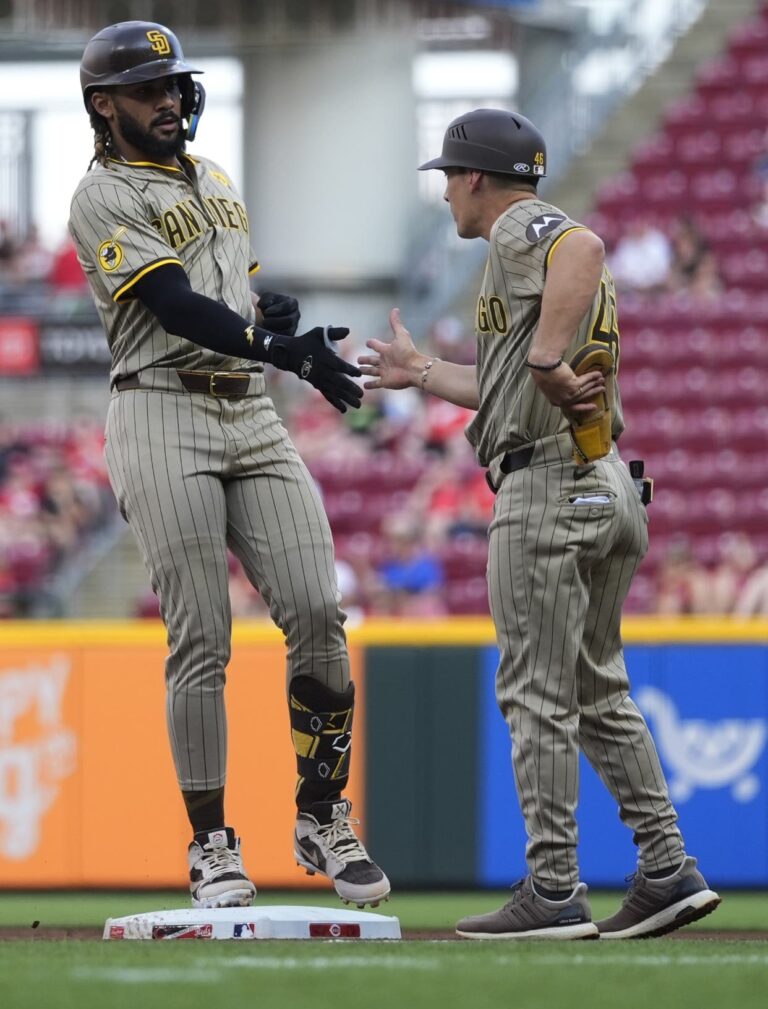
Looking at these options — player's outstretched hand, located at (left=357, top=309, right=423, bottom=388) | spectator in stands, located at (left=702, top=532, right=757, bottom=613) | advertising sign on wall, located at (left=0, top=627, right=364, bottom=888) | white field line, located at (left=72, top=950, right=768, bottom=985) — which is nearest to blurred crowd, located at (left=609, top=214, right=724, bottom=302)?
spectator in stands, located at (left=702, top=532, right=757, bottom=613)

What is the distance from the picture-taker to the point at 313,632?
4.77 meters

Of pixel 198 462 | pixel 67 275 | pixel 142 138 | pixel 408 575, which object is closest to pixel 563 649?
pixel 198 462

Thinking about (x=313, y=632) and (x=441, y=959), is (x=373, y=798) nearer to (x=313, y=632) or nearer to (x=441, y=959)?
(x=313, y=632)

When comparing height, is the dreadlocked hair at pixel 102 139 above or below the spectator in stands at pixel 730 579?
above

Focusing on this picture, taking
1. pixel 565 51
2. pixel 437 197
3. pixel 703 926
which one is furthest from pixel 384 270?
pixel 703 926

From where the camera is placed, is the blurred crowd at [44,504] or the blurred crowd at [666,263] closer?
the blurred crowd at [44,504]

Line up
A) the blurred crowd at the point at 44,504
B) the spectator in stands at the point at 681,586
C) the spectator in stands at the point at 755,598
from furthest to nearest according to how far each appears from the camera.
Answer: the blurred crowd at the point at 44,504 < the spectator in stands at the point at 681,586 < the spectator in stands at the point at 755,598

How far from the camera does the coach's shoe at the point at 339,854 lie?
15.4 ft

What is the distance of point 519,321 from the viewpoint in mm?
4582

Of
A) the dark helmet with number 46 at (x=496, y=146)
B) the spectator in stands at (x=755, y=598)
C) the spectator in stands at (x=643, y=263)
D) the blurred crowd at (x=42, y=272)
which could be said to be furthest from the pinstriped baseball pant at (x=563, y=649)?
the blurred crowd at (x=42, y=272)

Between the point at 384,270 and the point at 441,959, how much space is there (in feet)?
37.2

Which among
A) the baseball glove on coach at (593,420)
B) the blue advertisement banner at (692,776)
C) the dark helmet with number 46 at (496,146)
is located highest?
the dark helmet with number 46 at (496,146)

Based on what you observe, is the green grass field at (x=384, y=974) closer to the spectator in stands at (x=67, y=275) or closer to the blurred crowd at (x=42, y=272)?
the blurred crowd at (x=42, y=272)

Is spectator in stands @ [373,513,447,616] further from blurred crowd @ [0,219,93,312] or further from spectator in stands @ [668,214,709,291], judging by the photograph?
blurred crowd @ [0,219,93,312]
